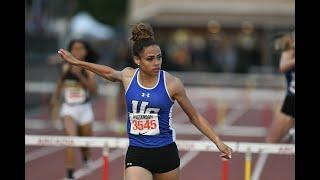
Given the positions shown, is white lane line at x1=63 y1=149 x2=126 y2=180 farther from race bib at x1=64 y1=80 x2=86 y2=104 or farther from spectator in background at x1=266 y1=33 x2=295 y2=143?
spectator in background at x1=266 y1=33 x2=295 y2=143

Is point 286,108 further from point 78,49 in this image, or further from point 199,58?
point 199,58

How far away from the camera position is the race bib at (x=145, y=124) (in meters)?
6.36

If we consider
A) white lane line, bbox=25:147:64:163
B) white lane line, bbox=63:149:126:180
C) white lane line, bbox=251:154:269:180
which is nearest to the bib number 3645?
white lane line, bbox=63:149:126:180

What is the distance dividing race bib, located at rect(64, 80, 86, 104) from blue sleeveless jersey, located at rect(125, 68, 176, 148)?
15.1 ft

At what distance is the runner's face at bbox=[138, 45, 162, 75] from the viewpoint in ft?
20.6

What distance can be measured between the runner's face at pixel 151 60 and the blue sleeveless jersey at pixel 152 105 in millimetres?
106

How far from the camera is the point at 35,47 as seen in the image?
3253 centimetres

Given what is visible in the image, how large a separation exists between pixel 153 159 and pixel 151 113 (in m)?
0.40

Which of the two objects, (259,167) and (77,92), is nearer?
(77,92)

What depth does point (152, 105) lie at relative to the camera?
20.7 feet

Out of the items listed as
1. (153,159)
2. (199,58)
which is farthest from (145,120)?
(199,58)

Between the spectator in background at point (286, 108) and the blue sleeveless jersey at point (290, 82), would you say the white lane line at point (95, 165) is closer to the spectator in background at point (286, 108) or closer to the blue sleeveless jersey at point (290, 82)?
the spectator in background at point (286, 108)

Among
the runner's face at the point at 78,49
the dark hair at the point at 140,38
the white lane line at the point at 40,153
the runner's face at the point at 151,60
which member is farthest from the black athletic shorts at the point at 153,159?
the white lane line at the point at 40,153
